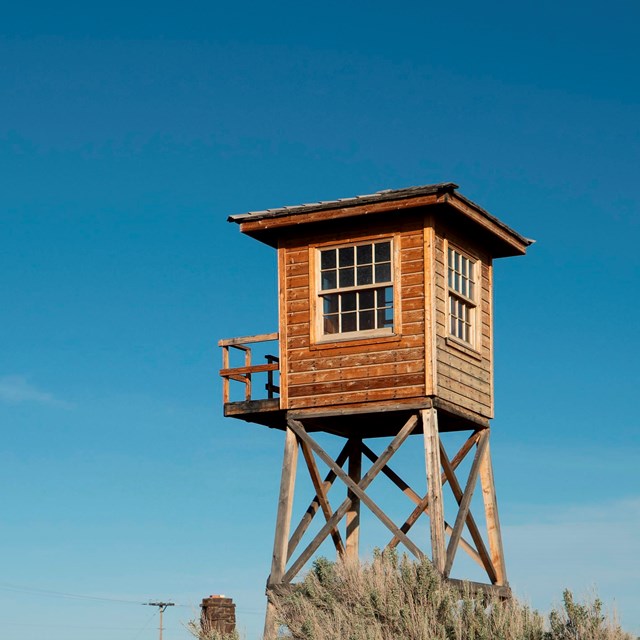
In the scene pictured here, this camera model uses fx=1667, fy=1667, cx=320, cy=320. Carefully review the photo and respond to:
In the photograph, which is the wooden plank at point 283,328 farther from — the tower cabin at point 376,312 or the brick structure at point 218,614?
the brick structure at point 218,614

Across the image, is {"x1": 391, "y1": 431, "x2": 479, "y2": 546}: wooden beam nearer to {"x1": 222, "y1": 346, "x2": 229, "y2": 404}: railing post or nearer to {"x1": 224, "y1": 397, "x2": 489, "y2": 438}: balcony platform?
{"x1": 224, "y1": 397, "x2": 489, "y2": 438}: balcony platform

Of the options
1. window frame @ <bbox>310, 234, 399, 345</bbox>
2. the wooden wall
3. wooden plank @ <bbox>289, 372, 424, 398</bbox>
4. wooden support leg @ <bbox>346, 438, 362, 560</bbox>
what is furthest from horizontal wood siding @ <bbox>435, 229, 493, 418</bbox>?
wooden support leg @ <bbox>346, 438, 362, 560</bbox>

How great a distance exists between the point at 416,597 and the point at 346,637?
54.4 inches

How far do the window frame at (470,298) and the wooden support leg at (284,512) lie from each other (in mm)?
3128

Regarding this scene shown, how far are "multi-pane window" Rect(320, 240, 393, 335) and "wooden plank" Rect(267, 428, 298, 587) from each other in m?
1.91

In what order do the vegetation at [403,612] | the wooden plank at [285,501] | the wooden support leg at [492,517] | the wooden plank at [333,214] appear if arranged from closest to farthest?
1. the vegetation at [403,612]
2. the wooden plank at [333,214]
3. the wooden plank at [285,501]
4. the wooden support leg at [492,517]

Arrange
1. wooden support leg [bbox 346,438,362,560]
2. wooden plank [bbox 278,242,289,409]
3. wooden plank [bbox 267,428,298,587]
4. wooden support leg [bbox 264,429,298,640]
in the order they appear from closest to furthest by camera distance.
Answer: wooden support leg [bbox 264,429,298,640]
wooden plank [bbox 267,428,298,587]
wooden plank [bbox 278,242,289,409]
wooden support leg [bbox 346,438,362,560]

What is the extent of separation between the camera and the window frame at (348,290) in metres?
Result: 26.2

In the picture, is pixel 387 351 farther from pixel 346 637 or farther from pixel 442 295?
pixel 346 637

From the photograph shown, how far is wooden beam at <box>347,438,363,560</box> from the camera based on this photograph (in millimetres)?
28672

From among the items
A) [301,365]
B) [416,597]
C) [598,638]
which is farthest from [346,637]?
[301,365]

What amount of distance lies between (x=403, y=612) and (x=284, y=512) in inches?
147

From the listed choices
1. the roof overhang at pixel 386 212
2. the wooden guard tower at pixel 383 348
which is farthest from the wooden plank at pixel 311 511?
the roof overhang at pixel 386 212

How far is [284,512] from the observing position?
26.8m
